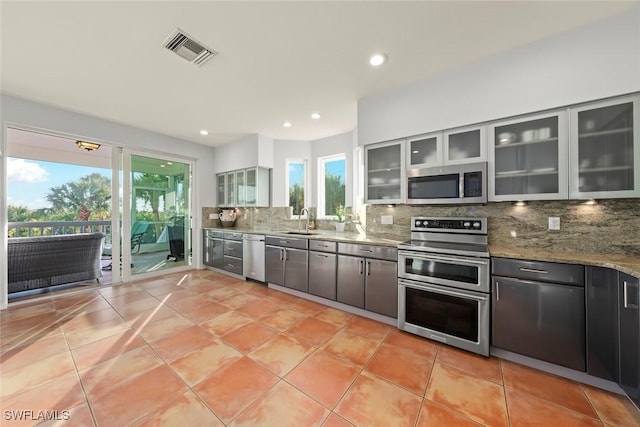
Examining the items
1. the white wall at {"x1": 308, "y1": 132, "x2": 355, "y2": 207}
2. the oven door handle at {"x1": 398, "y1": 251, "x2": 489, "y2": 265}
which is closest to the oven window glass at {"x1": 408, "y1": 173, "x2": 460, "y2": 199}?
the oven door handle at {"x1": 398, "y1": 251, "x2": 489, "y2": 265}

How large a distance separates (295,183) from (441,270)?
3215mm

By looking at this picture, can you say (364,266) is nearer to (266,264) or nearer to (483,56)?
(266,264)

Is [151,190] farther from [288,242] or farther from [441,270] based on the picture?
[441,270]

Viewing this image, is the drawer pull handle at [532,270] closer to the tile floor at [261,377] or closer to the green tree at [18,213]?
the tile floor at [261,377]

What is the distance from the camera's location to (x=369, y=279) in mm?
2652

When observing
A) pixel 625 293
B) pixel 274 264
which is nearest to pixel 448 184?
pixel 625 293

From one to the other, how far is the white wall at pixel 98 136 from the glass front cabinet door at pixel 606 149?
5.60 metres

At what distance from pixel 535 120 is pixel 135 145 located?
5.49 metres

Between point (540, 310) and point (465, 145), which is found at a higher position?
point (465, 145)

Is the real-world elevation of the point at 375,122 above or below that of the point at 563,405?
above

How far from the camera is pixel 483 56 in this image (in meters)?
2.17

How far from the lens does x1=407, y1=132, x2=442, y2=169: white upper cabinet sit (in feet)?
8.09

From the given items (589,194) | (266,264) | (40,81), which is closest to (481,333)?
(589,194)

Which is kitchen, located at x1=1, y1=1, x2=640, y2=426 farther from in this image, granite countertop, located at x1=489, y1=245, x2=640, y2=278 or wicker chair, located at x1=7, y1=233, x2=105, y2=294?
wicker chair, located at x1=7, y1=233, x2=105, y2=294
